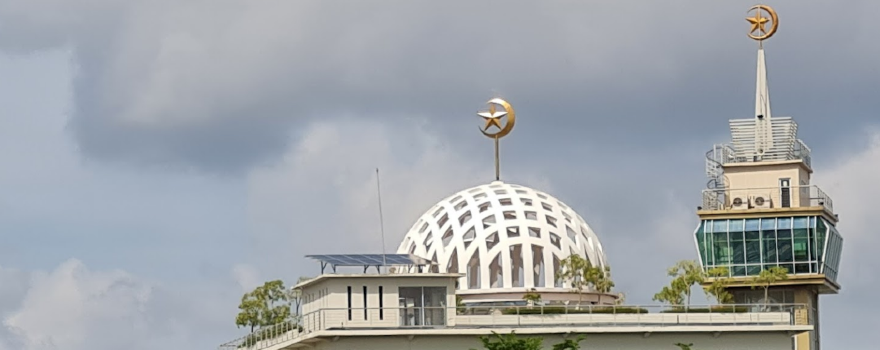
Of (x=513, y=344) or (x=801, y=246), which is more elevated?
(x=801, y=246)

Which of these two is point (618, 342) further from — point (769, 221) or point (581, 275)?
point (769, 221)

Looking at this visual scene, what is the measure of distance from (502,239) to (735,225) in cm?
2046

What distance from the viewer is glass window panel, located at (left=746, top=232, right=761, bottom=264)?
125m

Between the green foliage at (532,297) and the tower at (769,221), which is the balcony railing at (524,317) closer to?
the green foliage at (532,297)

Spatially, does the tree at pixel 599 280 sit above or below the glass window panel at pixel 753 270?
below

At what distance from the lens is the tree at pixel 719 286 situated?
116 meters

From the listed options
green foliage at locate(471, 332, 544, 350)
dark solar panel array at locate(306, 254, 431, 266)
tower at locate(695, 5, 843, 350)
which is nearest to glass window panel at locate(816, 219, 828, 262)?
tower at locate(695, 5, 843, 350)

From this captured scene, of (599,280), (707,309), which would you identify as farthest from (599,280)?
(707,309)

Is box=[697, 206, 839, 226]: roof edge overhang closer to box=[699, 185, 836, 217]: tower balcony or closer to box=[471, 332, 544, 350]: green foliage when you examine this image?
box=[699, 185, 836, 217]: tower balcony

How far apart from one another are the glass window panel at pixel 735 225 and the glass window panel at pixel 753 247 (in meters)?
0.66

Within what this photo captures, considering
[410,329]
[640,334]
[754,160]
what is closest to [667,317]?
[640,334]

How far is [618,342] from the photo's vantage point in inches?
3853

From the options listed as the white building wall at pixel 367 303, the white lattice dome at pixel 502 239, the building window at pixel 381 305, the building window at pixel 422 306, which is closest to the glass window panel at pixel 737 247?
the white lattice dome at pixel 502 239

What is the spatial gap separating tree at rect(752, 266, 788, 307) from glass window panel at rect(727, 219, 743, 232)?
337cm
